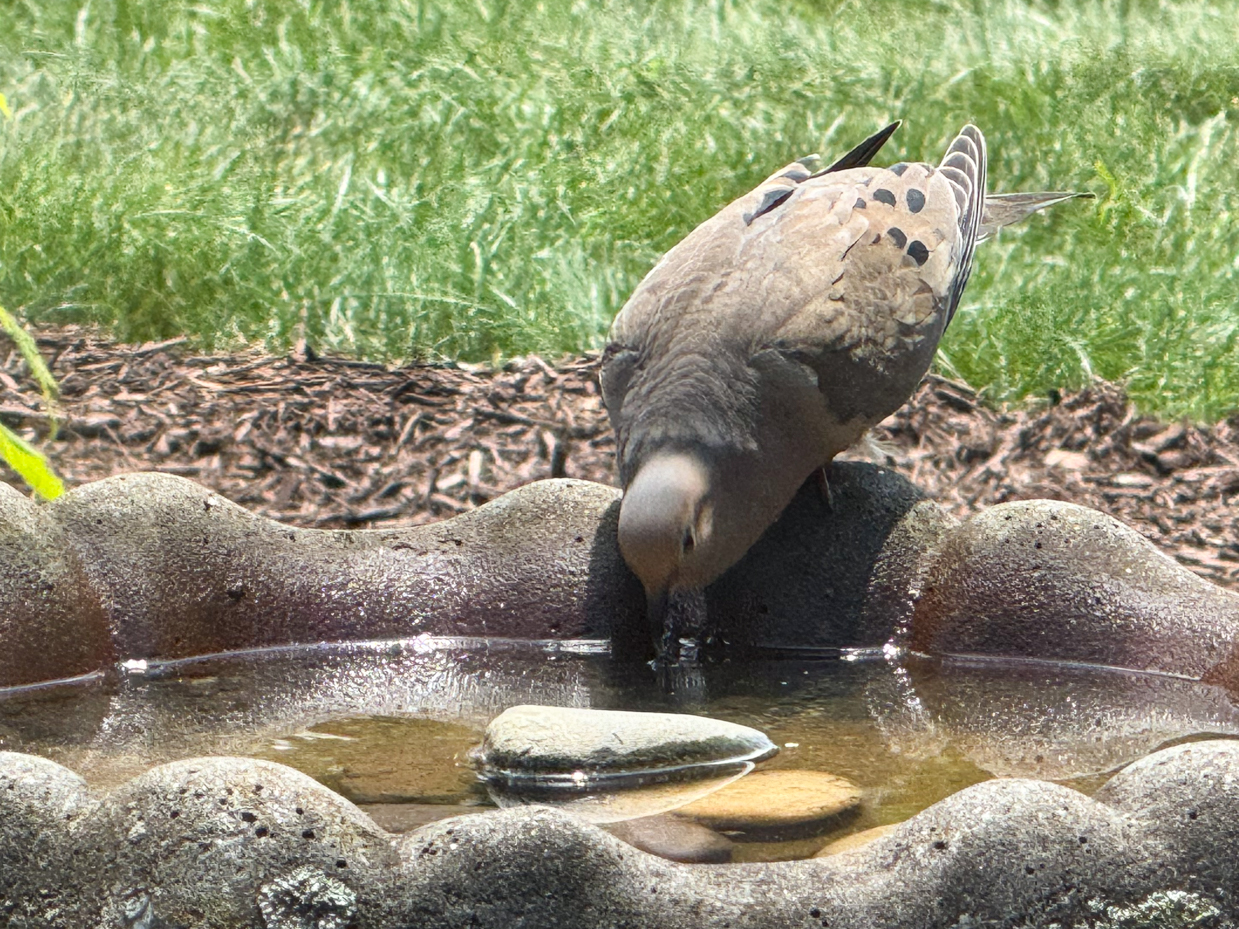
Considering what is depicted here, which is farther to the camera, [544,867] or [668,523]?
[668,523]

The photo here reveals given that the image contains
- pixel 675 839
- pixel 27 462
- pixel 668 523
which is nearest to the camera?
pixel 27 462

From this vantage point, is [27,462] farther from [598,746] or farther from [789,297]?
[789,297]

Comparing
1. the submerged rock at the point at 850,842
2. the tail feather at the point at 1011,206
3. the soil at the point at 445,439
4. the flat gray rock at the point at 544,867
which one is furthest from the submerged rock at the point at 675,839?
the tail feather at the point at 1011,206

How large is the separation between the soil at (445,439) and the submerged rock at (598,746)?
1.93 m

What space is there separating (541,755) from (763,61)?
671 cm

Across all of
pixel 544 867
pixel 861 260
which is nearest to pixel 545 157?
pixel 861 260

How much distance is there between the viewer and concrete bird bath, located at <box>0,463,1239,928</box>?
2.95 meters

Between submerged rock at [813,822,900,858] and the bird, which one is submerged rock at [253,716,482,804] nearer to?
the bird

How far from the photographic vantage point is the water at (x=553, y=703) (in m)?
4.16

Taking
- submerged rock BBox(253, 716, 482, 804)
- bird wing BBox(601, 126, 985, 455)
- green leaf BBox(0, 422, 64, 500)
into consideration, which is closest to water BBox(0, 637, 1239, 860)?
submerged rock BBox(253, 716, 482, 804)

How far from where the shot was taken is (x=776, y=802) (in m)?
3.80

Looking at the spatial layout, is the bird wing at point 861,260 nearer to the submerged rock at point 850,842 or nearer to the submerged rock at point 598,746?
the submerged rock at point 598,746

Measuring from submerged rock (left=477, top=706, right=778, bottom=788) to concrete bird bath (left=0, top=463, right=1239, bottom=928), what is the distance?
20cm

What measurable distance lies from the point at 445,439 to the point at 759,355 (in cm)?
157
